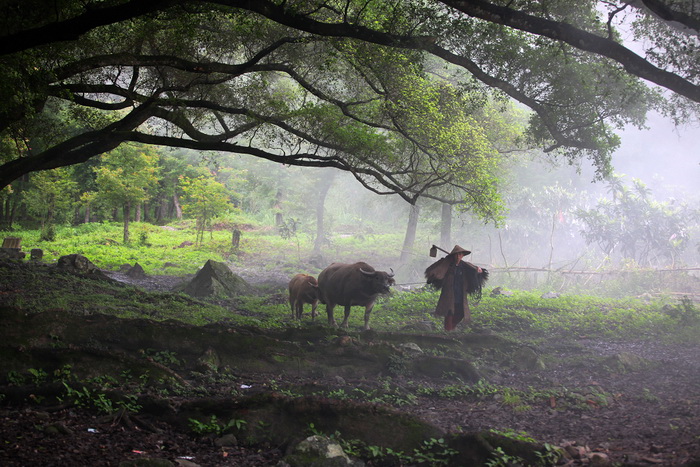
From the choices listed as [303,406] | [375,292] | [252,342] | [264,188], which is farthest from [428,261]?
[303,406]

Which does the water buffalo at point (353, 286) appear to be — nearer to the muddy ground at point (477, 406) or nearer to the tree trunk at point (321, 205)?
the muddy ground at point (477, 406)

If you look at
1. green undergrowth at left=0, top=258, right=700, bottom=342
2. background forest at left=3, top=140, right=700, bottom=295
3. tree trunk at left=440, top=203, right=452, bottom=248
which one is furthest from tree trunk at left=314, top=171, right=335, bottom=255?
green undergrowth at left=0, top=258, right=700, bottom=342

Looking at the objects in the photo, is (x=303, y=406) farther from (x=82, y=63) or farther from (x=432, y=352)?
(x=82, y=63)

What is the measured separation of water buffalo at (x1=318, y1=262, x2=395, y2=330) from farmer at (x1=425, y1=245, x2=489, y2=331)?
1.26 metres

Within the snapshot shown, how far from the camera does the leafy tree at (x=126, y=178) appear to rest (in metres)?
25.4

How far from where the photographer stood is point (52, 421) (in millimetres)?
5301

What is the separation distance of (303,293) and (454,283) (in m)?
4.19

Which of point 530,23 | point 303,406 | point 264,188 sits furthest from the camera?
point 264,188

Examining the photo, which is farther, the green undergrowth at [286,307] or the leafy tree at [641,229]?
the leafy tree at [641,229]

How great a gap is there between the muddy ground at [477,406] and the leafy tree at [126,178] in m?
13.8

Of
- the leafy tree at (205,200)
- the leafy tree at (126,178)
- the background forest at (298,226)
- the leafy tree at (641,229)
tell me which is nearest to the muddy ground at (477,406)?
the background forest at (298,226)

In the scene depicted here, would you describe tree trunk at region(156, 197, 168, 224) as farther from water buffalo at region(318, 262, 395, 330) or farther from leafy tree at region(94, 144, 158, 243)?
water buffalo at region(318, 262, 395, 330)

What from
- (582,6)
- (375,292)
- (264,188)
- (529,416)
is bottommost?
(529,416)

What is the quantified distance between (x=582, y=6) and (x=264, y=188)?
88.2 ft
